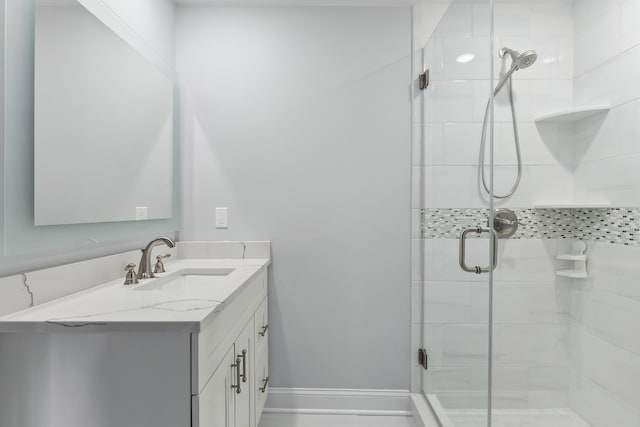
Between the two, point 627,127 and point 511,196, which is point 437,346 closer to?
point 511,196

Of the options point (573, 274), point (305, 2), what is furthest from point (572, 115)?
point (305, 2)

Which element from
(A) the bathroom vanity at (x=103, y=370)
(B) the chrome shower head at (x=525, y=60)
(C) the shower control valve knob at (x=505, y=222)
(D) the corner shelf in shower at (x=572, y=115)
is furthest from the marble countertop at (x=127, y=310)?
(D) the corner shelf in shower at (x=572, y=115)

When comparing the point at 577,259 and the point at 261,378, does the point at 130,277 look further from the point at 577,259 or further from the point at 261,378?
the point at 577,259

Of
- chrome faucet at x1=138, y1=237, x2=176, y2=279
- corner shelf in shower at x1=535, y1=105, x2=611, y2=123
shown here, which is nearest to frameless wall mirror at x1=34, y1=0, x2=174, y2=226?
chrome faucet at x1=138, y1=237, x2=176, y2=279

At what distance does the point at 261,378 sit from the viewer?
1.88 meters

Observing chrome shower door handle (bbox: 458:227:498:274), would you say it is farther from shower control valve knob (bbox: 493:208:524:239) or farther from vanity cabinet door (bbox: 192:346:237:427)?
vanity cabinet door (bbox: 192:346:237:427)

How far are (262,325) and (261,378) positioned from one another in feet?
0.87

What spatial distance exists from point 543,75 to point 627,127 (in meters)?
0.51

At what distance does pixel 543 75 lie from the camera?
78.1 inches

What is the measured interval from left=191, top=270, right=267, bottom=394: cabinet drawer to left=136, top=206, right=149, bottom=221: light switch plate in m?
0.62

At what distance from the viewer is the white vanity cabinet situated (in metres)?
1.01

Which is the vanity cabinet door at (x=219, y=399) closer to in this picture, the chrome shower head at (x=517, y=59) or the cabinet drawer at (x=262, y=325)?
the cabinet drawer at (x=262, y=325)

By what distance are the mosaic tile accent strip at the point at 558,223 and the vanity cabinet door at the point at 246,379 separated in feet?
3.44

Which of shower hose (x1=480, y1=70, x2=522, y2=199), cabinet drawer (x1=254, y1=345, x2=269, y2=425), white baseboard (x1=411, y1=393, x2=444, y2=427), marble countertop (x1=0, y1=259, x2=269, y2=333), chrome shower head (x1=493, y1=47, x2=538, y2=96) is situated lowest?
white baseboard (x1=411, y1=393, x2=444, y2=427)
